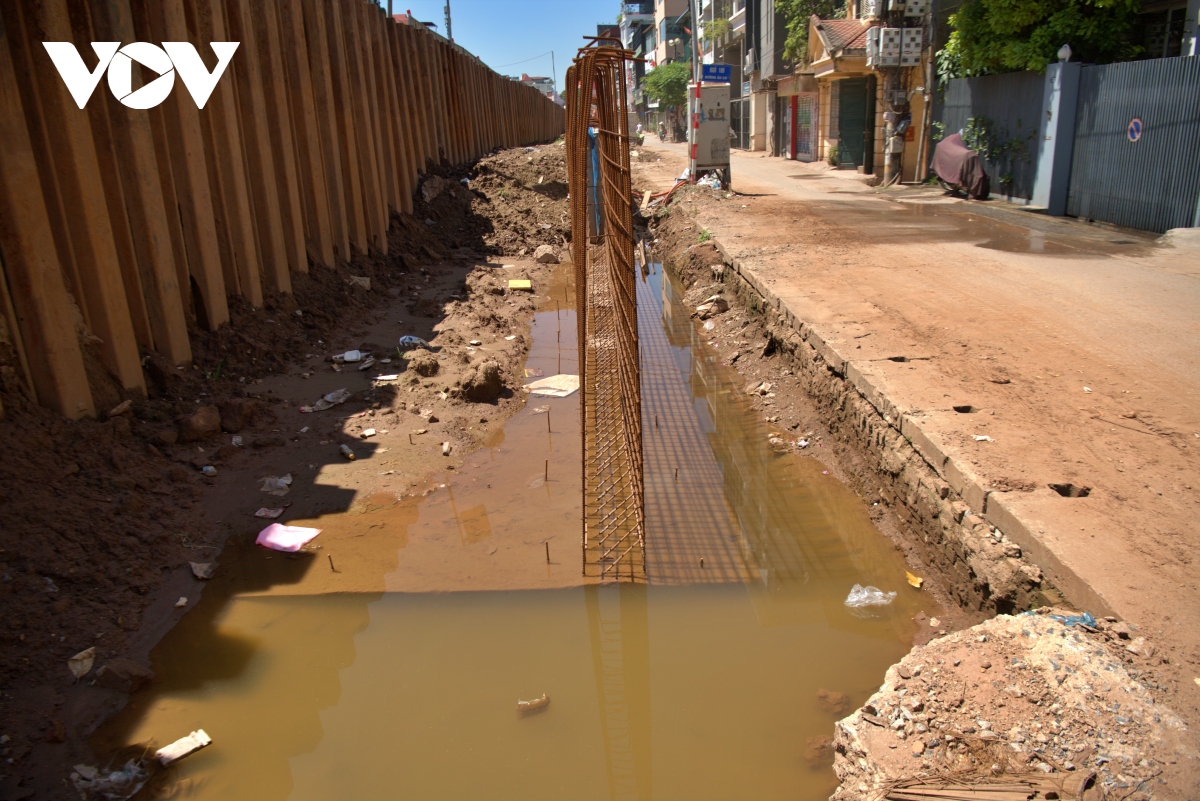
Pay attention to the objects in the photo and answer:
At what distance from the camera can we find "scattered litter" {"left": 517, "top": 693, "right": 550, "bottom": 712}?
3305 mm

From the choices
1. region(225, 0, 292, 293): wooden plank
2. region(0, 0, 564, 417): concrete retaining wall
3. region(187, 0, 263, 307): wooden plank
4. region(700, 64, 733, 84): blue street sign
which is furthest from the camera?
region(700, 64, 733, 84): blue street sign

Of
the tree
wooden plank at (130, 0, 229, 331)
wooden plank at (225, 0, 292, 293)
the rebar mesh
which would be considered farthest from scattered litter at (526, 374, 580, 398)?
the tree

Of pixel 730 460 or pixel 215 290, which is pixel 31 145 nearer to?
pixel 215 290

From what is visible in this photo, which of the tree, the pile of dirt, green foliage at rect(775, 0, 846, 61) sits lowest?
the pile of dirt

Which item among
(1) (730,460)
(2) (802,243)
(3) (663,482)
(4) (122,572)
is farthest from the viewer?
(2) (802,243)

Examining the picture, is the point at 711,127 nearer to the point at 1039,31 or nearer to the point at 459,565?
the point at 1039,31

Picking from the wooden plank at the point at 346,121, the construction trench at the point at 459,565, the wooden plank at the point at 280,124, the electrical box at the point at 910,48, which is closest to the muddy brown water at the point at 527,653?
the construction trench at the point at 459,565

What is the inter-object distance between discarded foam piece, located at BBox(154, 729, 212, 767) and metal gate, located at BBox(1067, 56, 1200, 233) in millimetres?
11845

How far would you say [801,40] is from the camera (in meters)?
29.7

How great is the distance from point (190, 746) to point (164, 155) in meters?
4.10

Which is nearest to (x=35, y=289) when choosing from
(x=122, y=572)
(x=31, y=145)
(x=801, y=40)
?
(x=31, y=145)

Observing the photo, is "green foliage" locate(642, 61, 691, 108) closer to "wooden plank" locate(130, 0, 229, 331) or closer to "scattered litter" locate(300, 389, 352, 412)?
"wooden plank" locate(130, 0, 229, 331)

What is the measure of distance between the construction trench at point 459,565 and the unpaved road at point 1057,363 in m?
0.28

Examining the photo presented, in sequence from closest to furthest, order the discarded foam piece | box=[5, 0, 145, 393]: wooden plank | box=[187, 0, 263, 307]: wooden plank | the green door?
the discarded foam piece → box=[5, 0, 145, 393]: wooden plank → box=[187, 0, 263, 307]: wooden plank → the green door
